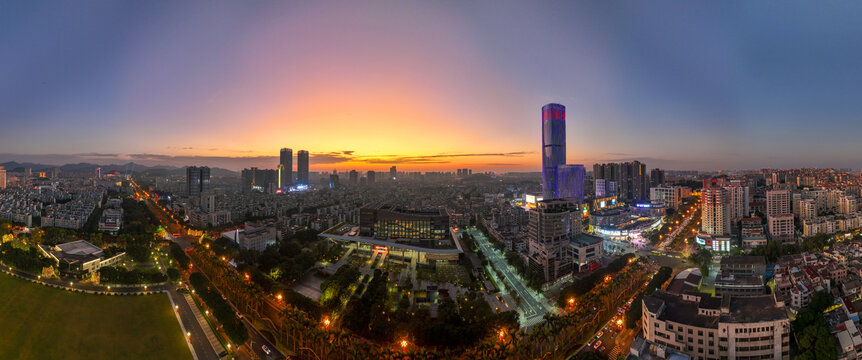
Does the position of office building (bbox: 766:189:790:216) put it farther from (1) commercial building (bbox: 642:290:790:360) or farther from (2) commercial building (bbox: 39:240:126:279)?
Answer: (2) commercial building (bbox: 39:240:126:279)

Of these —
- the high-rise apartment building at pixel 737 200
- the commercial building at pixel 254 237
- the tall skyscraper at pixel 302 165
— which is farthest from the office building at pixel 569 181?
the tall skyscraper at pixel 302 165

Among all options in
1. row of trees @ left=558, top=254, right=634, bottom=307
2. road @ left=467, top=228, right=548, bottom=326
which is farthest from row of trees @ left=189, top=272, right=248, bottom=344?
row of trees @ left=558, top=254, right=634, bottom=307

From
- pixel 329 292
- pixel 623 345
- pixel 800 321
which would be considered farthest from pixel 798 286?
pixel 329 292

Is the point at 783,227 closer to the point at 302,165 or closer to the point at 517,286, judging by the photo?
the point at 517,286

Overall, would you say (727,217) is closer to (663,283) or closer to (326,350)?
(663,283)

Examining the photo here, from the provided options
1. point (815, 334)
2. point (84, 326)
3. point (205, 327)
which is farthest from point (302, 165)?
point (815, 334)
